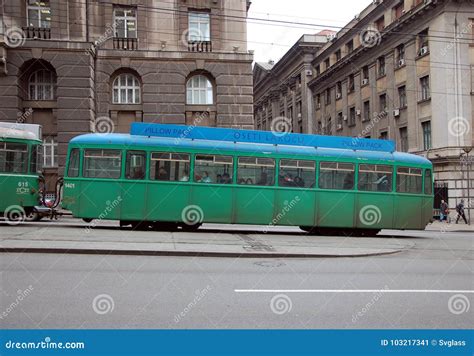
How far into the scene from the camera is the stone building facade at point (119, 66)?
27188 millimetres

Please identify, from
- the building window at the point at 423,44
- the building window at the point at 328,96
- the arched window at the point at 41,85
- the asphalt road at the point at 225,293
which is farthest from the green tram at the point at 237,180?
the building window at the point at 328,96

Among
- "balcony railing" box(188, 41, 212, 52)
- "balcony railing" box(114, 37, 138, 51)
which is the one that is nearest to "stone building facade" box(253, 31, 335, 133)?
"balcony railing" box(188, 41, 212, 52)

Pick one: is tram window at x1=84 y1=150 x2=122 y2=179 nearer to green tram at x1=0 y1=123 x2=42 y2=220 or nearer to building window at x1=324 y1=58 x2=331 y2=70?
green tram at x1=0 y1=123 x2=42 y2=220

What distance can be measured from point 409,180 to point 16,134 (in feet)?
45.5

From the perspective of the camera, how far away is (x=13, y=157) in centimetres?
1645

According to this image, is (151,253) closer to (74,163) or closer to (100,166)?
(100,166)

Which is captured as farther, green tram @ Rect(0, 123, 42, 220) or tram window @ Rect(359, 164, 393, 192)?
tram window @ Rect(359, 164, 393, 192)

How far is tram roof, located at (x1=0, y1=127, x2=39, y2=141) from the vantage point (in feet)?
53.2

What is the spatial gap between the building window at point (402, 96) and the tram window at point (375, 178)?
2167 cm

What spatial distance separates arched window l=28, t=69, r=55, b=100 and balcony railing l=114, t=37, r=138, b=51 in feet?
13.4

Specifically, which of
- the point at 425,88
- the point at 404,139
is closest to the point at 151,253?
the point at 425,88

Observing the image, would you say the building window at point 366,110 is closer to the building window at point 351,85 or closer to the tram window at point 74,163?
the building window at point 351,85

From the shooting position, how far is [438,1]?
32.8 meters

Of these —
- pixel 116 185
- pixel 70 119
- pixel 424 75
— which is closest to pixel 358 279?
pixel 116 185
